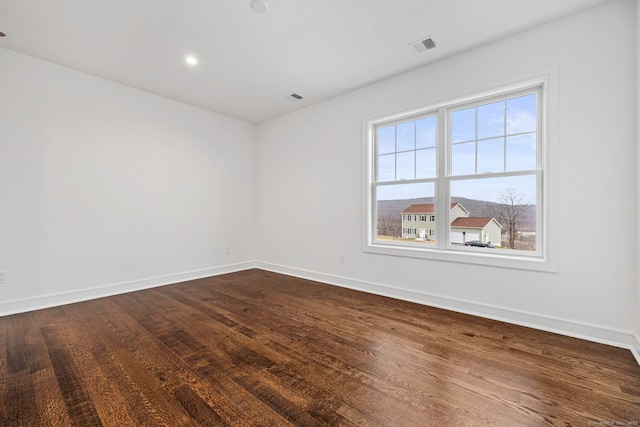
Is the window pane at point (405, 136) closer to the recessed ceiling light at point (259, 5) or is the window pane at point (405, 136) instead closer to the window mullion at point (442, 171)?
the window mullion at point (442, 171)

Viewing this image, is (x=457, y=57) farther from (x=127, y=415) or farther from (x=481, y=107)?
(x=127, y=415)

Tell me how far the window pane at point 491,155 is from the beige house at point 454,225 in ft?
1.64

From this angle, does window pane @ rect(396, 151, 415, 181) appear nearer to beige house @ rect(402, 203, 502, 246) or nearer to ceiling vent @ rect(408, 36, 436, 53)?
beige house @ rect(402, 203, 502, 246)

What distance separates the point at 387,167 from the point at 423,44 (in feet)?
4.89

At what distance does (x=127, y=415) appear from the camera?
1488 mm

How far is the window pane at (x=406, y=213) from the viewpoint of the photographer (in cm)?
346

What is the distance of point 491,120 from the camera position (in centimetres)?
300

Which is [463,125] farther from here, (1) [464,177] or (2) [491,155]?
(1) [464,177]

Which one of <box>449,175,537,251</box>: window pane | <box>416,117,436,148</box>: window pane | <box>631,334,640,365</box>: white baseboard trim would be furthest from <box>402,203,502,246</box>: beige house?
<box>631,334,640,365</box>: white baseboard trim

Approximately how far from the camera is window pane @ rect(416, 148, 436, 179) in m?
3.42

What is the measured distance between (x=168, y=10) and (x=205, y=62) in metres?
0.82

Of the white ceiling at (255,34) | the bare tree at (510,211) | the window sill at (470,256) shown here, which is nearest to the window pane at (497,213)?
the bare tree at (510,211)

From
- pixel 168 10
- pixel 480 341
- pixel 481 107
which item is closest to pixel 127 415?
pixel 480 341

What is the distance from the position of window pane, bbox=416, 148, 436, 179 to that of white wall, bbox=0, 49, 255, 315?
3.31 meters
